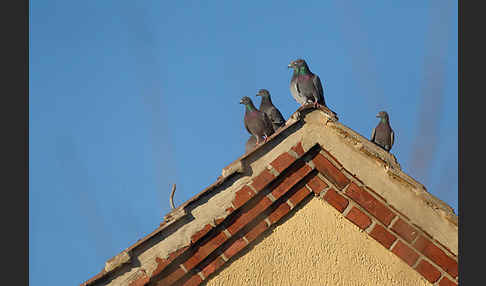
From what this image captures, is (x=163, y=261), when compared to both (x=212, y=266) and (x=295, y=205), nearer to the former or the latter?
(x=212, y=266)

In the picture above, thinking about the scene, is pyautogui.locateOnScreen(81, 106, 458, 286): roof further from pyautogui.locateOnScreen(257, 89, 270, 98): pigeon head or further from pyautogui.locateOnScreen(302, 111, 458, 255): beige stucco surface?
pyautogui.locateOnScreen(257, 89, 270, 98): pigeon head

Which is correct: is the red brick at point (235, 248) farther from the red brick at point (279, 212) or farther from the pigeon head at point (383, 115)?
the pigeon head at point (383, 115)

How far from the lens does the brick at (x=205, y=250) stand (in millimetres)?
6320

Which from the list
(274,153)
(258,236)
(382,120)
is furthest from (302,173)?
(382,120)

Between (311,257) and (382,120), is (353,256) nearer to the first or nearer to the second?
(311,257)

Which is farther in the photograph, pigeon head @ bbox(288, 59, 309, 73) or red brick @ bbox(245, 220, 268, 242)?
pigeon head @ bbox(288, 59, 309, 73)

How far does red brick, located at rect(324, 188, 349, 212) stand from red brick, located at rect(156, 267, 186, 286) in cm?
151

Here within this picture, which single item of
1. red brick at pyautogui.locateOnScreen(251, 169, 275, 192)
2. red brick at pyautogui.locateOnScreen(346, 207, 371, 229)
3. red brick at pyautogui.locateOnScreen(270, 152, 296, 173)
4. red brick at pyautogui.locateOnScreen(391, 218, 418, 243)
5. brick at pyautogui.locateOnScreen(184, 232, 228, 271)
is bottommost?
red brick at pyautogui.locateOnScreen(391, 218, 418, 243)

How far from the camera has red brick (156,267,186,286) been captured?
625cm

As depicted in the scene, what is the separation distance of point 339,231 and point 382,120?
5438 mm

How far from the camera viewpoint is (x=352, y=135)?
6.73 metres

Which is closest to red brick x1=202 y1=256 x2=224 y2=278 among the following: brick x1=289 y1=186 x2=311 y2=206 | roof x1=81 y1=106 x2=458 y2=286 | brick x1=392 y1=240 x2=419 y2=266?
A: roof x1=81 y1=106 x2=458 y2=286

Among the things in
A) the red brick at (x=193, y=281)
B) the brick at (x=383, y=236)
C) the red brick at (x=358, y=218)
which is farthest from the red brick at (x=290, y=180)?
the red brick at (x=193, y=281)

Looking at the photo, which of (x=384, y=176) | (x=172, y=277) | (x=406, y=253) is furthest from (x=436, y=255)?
(x=172, y=277)
